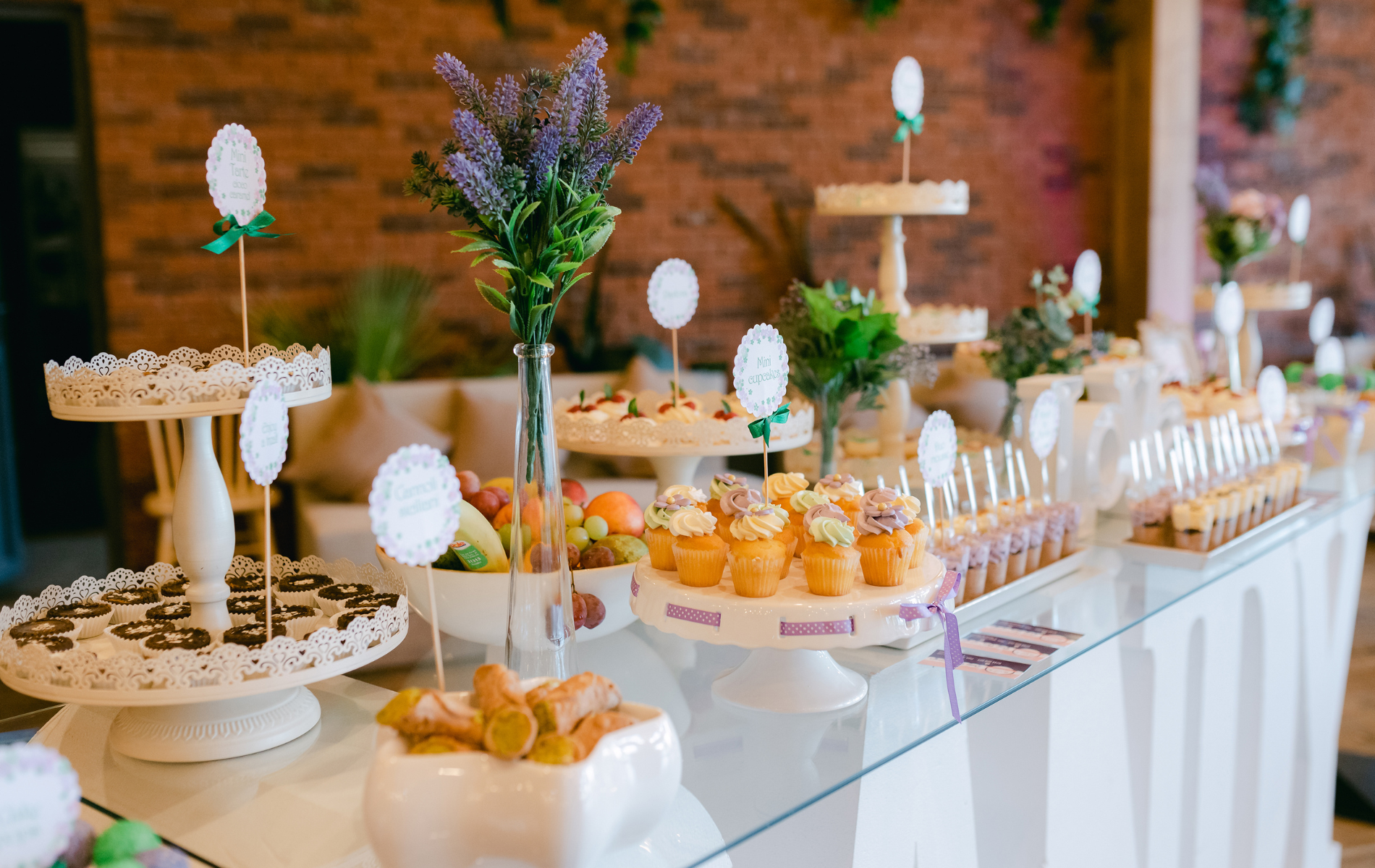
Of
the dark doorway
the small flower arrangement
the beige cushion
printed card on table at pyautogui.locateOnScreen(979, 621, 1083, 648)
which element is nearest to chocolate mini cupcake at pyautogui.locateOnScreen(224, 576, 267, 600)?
printed card on table at pyautogui.locateOnScreen(979, 621, 1083, 648)

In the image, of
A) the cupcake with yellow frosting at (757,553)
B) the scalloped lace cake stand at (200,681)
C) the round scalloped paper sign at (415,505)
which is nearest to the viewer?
the round scalloped paper sign at (415,505)

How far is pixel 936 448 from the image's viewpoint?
1563 millimetres

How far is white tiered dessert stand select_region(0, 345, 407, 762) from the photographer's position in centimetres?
104

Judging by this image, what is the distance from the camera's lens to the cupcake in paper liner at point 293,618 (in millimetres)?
1215

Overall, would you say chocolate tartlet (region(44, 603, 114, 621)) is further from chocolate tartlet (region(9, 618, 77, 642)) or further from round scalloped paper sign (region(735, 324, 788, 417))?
round scalloped paper sign (region(735, 324, 788, 417))

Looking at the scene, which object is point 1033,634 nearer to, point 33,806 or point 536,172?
point 536,172

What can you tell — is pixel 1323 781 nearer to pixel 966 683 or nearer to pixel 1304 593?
pixel 1304 593

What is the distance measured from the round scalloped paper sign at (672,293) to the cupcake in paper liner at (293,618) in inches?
32.2

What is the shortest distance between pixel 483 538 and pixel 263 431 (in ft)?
1.31

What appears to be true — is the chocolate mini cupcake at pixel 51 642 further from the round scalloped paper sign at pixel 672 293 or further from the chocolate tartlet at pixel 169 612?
the round scalloped paper sign at pixel 672 293

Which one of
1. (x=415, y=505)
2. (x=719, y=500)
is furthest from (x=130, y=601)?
(x=719, y=500)

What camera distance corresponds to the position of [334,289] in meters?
4.50

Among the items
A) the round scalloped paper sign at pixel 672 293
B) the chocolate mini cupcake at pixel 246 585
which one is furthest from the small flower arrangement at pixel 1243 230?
the chocolate mini cupcake at pixel 246 585

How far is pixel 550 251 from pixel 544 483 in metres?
0.24
